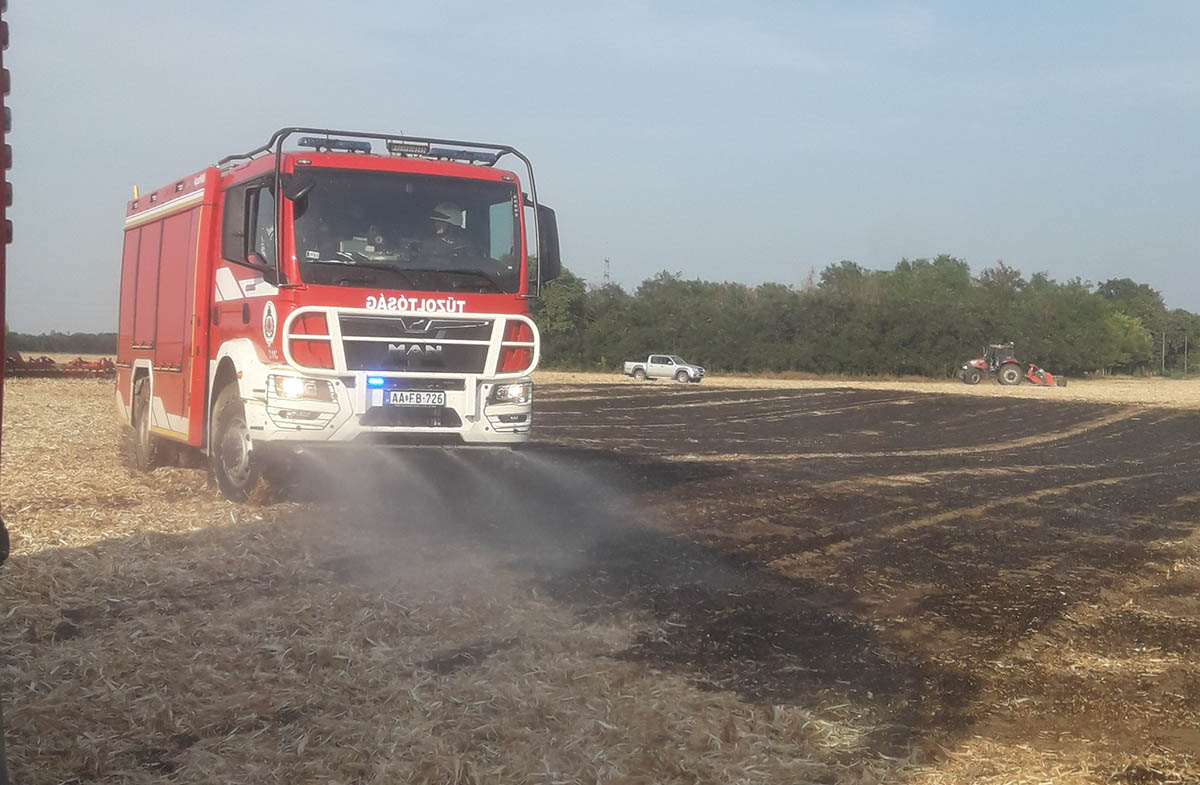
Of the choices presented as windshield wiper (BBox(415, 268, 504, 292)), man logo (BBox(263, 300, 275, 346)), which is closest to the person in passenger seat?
windshield wiper (BBox(415, 268, 504, 292))

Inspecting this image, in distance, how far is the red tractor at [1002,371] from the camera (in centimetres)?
5106

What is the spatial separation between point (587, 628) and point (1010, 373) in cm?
4824

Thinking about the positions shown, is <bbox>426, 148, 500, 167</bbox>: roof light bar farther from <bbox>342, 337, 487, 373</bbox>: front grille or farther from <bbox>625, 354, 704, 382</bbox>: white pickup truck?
<bbox>625, 354, 704, 382</bbox>: white pickup truck

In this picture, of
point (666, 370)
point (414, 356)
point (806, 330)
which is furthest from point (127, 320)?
point (806, 330)

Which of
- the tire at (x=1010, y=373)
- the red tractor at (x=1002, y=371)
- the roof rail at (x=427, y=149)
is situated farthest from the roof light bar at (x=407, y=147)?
the tire at (x=1010, y=373)

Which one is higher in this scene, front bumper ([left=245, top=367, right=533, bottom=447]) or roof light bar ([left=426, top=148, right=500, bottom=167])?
roof light bar ([left=426, top=148, right=500, bottom=167])

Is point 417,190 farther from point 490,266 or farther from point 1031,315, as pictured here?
point 1031,315

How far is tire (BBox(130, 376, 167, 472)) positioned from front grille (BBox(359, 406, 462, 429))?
14.2 ft

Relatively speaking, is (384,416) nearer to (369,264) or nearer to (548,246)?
(369,264)

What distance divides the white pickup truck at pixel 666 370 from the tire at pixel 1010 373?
1357cm

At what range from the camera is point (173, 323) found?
40.2ft

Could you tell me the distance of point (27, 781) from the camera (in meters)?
4.37

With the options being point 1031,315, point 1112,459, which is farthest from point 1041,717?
point 1031,315

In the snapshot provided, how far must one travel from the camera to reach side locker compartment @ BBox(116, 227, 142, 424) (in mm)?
13875
